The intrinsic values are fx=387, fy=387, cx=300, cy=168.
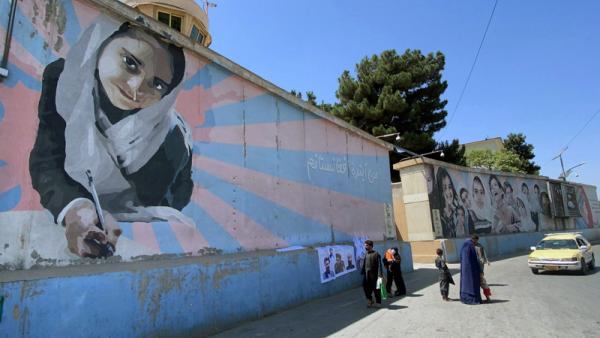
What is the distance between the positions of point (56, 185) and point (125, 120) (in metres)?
1.79

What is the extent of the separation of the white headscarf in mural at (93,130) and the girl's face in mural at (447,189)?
19.2m

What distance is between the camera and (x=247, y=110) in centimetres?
1053

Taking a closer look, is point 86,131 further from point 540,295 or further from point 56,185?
point 540,295

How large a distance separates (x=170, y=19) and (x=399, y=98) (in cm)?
1993

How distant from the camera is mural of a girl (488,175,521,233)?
2720 centimetres

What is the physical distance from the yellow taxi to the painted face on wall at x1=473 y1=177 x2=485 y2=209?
10.1 metres

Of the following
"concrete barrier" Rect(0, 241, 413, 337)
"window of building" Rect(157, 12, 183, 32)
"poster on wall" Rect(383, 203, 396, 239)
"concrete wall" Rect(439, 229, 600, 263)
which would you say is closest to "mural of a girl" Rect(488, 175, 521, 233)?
"concrete wall" Rect(439, 229, 600, 263)

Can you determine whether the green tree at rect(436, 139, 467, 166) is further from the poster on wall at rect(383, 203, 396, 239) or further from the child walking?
the child walking

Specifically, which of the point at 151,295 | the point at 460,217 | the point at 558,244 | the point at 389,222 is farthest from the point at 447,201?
the point at 151,295

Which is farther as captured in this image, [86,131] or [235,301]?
[235,301]

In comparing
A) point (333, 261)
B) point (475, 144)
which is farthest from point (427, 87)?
point (475, 144)

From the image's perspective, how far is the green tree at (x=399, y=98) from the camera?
97.0ft

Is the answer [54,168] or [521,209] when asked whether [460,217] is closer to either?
[521,209]

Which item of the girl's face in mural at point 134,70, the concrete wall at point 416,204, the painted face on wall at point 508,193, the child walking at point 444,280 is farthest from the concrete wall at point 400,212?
the girl's face in mural at point 134,70
